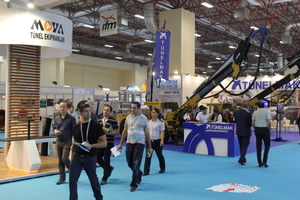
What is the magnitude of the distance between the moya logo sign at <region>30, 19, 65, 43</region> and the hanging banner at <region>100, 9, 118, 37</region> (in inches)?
292

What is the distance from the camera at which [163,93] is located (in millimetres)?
18047

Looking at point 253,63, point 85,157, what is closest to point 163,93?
point 85,157

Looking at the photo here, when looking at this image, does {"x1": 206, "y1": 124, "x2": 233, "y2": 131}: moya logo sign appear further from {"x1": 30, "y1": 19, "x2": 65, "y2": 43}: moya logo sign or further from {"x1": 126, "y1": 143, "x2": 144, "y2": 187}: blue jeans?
{"x1": 30, "y1": 19, "x2": 65, "y2": 43}: moya logo sign

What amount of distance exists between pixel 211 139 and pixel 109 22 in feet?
25.4

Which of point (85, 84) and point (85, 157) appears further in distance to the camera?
point (85, 84)

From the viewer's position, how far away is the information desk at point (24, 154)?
6.91 metres

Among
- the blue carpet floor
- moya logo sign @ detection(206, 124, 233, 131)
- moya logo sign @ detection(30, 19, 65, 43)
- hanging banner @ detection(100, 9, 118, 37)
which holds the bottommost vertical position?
the blue carpet floor

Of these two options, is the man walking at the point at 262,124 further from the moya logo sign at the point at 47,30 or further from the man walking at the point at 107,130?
the moya logo sign at the point at 47,30

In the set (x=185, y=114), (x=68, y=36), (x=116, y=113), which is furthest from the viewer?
(x=116, y=113)

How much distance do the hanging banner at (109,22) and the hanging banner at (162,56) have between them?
88.2 inches

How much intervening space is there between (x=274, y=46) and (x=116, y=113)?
59.3 feet

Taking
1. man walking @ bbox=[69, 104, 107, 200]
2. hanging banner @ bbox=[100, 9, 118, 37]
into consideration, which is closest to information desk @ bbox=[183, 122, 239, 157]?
man walking @ bbox=[69, 104, 107, 200]

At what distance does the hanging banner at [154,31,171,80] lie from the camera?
13.6 meters

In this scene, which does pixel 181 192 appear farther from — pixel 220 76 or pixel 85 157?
pixel 220 76
